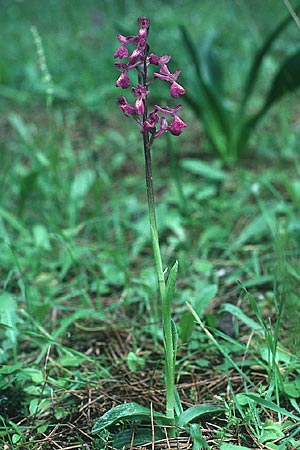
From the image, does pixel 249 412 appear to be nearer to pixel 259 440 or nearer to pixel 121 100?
pixel 259 440

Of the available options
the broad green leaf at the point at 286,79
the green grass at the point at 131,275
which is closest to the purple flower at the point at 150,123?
the green grass at the point at 131,275

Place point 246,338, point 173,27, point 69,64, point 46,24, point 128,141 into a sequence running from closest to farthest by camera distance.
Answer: point 246,338, point 128,141, point 69,64, point 173,27, point 46,24

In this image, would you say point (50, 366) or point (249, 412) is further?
point (50, 366)

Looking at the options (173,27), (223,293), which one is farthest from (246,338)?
(173,27)

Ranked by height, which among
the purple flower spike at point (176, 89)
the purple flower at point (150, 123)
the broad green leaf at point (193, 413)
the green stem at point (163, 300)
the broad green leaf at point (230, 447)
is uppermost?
the purple flower spike at point (176, 89)

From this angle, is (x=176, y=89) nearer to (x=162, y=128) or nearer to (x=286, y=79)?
(x=162, y=128)

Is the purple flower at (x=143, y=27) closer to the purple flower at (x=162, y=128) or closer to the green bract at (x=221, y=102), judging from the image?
the purple flower at (x=162, y=128)
